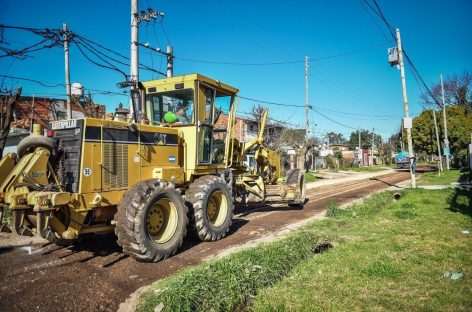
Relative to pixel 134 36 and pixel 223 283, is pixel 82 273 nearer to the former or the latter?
pixel 223 283

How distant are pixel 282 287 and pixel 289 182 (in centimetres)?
712

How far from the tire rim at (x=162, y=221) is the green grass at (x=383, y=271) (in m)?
2.52

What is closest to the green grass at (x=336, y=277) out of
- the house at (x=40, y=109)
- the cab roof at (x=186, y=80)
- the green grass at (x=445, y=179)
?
the cab roof at (x=186, y=80)

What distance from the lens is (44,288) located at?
475cm

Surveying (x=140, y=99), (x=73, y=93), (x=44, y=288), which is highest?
(x=73, y=93)

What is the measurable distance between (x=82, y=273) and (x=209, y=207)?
313 centimetres

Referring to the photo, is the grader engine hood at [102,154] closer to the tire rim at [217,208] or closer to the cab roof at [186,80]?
the cab roof at [186,80]

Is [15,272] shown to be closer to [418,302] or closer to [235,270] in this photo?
[235,270]

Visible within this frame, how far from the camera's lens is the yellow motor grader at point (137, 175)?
5523 mm

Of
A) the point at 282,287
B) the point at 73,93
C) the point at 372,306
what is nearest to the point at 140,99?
the point at 282,287

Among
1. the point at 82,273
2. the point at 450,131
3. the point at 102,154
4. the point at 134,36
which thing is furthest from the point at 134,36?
the point at 450,131

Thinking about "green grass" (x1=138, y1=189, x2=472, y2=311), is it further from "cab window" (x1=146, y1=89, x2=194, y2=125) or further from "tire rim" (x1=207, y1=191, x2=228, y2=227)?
"cab window" (x1=146, y1=89, x2=194, y2=125)

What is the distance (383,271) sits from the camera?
482cm

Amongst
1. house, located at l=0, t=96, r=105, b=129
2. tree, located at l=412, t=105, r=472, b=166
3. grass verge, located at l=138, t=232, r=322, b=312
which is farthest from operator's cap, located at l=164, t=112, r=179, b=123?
tree, located at l=412, t=105, r=472, b=166
